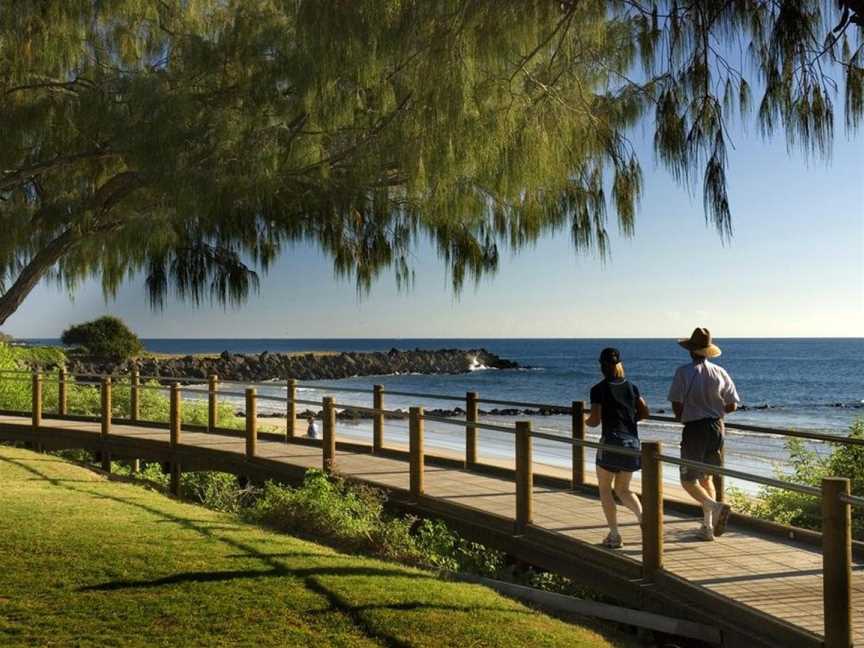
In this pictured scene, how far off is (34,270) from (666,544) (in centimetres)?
1032

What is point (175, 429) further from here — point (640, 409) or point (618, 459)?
point (618, 459)

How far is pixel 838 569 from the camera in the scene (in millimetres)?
5543

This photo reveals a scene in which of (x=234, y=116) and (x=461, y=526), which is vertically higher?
Result: (x=234, y=116)

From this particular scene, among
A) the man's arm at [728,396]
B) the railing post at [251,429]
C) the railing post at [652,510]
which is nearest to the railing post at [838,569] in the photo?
the railing post at [652,510]

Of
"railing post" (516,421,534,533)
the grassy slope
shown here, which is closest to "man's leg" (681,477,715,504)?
"railing post" (516,421,534,533)

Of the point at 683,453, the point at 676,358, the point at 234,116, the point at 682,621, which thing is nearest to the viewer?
the point at 682,621

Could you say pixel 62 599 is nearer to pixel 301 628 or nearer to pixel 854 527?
pixel 301 628

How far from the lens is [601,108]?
381 inches

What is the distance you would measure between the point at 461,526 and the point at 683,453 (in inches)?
95.3

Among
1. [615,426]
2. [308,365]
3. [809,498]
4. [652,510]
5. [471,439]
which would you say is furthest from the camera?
[308,365]

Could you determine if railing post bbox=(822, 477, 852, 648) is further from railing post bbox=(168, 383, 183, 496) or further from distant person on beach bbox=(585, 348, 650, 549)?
railing post bbox=(168, 383, 183, 496)

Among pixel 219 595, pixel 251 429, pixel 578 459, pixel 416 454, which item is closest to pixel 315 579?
pixel 219 595

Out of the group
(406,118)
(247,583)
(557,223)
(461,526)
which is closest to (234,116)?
(406,118)

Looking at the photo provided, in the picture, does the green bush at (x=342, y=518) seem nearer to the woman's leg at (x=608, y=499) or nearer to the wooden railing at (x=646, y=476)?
the wooden railing at (x=646, y=476)
